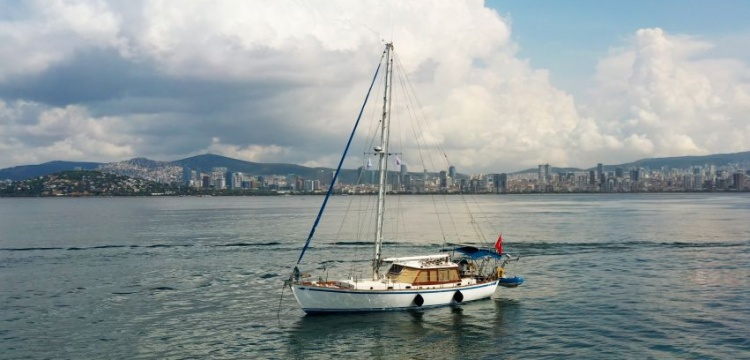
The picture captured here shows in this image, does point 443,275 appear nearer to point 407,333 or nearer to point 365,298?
point 365,298

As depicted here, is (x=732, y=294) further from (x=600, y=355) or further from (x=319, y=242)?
(x=319, y=242)

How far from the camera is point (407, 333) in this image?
43438mm

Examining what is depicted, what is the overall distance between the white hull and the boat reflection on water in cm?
60

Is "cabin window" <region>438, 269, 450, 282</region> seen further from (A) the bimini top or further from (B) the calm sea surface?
(A) the bimini top

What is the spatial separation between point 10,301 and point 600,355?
163 feet

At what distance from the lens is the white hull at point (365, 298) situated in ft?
154

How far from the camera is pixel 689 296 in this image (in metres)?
53.9

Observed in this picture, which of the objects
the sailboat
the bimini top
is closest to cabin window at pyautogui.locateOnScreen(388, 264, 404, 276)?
the sailboat

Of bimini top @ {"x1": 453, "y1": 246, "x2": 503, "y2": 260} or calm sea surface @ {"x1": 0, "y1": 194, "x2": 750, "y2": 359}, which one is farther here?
bimini top @ {"x1": 453, "y1": 246, "x2": 503, "y2": 260}

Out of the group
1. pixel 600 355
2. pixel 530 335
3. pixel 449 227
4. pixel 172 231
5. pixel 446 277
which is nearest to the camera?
pixel 600 355

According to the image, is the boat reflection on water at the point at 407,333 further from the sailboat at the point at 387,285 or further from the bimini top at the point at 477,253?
the bimini top at the point at 477,253

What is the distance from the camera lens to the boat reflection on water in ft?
129

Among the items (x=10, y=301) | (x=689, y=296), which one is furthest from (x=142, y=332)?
(x=689, y=296)

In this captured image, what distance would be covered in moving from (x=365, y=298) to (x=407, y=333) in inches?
217
